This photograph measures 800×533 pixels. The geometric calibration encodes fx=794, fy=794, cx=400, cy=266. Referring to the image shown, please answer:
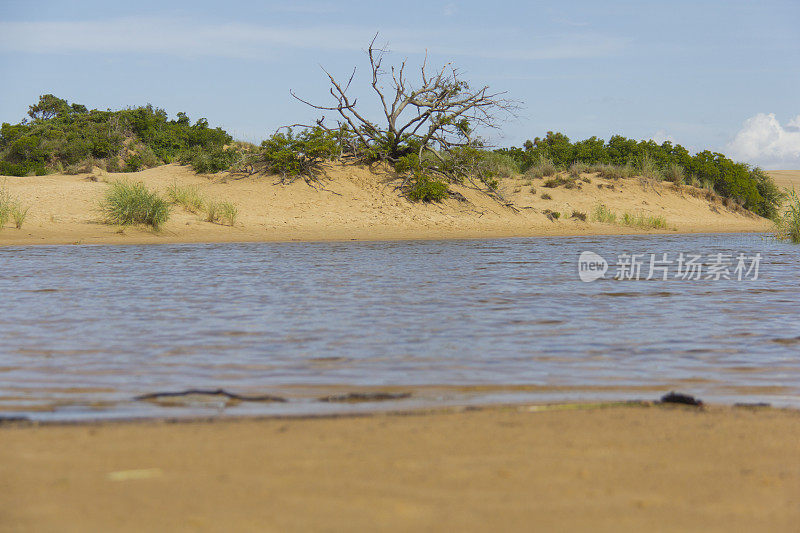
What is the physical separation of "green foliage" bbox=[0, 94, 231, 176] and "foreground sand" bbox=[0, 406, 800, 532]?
28385mm

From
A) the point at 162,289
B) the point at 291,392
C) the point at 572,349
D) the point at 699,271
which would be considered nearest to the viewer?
the point at 291,392

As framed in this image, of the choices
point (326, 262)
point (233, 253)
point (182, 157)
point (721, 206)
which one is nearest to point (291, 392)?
point (326, 262)

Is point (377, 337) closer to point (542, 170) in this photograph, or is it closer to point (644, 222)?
point (644, 222)

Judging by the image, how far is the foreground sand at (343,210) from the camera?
22106mm

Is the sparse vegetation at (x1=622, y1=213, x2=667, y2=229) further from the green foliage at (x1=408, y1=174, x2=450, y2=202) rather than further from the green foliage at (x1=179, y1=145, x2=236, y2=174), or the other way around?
the green foliage at (x1=179, y1=145, x2=236, y2=174)

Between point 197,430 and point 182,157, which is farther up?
point 182,157

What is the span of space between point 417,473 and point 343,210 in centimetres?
2383

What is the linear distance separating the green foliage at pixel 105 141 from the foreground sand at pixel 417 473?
2839cm

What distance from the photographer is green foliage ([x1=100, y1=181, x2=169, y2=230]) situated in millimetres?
21750

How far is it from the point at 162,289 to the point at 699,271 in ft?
28.4

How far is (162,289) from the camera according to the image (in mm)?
9844

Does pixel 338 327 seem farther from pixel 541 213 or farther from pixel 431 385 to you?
pixel 541 213
